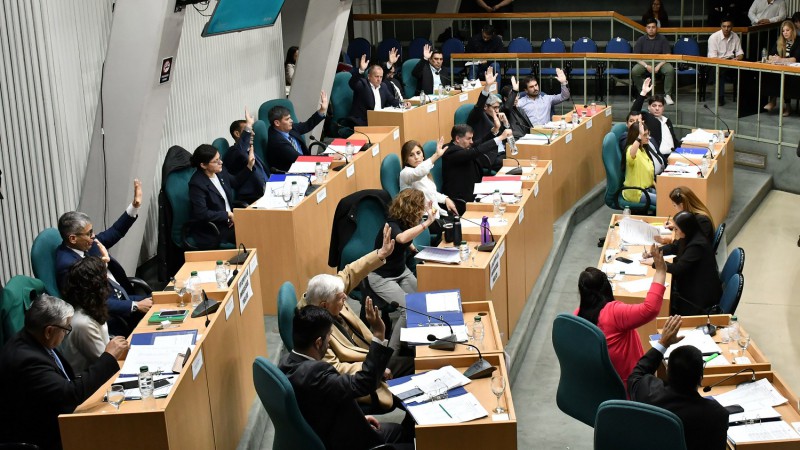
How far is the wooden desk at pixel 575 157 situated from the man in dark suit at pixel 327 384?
4.92 meters

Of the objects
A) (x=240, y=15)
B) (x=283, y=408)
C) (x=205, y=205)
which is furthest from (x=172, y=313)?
(x=240, y=15)

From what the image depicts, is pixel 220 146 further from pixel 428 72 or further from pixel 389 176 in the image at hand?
pixel 428 72

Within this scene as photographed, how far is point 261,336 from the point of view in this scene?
611 cm

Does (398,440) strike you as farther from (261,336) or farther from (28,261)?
(28,261)

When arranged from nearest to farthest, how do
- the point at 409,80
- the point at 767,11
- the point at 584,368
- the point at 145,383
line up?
the point at 145,383 → the point at 584,368 → the point at 409,80 → the point at 767,11

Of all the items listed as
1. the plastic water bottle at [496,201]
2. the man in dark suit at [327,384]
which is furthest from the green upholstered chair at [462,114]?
the man in dark suit at [327,384]

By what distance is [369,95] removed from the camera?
10656 millimetres

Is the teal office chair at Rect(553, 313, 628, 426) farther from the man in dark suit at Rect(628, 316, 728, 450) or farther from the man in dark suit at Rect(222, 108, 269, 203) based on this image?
the man in dark suit at Rect(222, 108, 269, 203)

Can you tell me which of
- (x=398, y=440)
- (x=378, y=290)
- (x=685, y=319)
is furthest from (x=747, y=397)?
(x=378, y=290)

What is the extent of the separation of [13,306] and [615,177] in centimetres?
552

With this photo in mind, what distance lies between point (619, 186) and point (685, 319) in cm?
348

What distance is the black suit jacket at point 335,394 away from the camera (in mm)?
4324

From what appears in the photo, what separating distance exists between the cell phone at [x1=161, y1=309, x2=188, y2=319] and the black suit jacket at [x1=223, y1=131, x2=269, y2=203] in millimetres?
2893

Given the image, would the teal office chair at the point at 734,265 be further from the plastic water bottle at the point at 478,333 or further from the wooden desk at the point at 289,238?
the wooden desk at the point at 289,238
